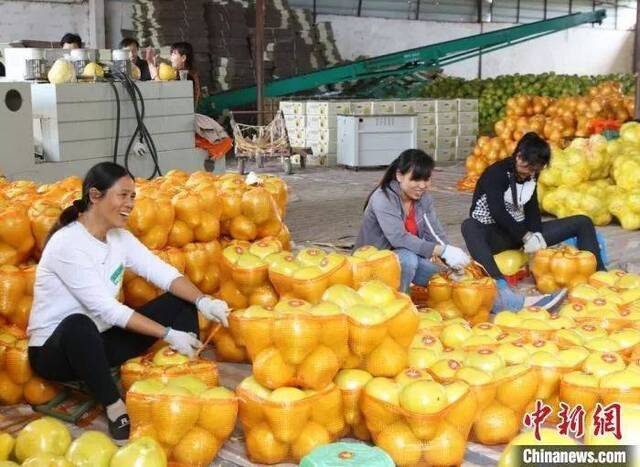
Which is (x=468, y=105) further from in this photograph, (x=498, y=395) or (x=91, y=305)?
(x=91, y=305)

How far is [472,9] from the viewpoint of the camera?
72.4ft

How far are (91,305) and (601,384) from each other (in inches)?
78.9

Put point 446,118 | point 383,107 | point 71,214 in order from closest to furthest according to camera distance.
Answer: point 71,214
point 383,107
point 446,118

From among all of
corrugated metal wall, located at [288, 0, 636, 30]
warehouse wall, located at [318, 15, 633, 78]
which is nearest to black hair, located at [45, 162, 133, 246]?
corrugated metal wall, located at [288, 0, 636, 30]

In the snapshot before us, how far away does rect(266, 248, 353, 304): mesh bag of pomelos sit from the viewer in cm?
363

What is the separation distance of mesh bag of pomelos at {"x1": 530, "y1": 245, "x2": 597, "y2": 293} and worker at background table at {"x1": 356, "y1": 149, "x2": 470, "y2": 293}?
0.94 metres

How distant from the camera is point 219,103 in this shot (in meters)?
15.4

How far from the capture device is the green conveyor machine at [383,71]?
15438 millimetres

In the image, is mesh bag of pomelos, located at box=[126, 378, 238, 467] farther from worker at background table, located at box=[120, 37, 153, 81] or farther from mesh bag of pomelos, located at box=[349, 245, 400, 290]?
worker at background table, located at box=[120, 37, 153, 81]

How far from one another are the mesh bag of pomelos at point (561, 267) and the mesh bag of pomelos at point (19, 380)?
317 centimetres

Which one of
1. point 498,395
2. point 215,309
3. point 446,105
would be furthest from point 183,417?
point 446,105

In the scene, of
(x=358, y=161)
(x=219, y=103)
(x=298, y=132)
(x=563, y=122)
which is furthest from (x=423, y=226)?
(x=219, y=103)

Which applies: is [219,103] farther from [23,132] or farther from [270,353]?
[270,353]

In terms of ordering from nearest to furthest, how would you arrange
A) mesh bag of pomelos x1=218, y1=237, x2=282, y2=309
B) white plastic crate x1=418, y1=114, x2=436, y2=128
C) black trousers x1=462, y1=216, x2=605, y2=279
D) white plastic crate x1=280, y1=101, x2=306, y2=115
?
mesh bag of pomelos x1=218, y1=237, x2=282, y2=309 < black trousers x1=462, y1=216, x2=605, y2=279 < white plastic crate x1=280, y1=101, x2=306, y2=115 < white plastic crate x1=418, y1=114, x2=436, y2=128
